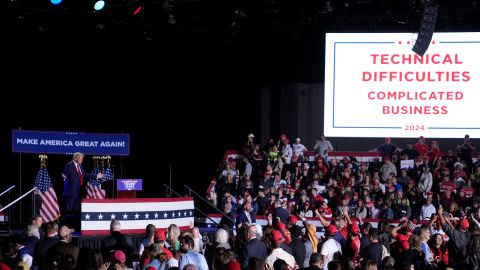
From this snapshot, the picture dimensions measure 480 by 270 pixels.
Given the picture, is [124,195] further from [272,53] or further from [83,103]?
[272,53]

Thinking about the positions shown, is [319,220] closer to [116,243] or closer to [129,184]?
[129,184]

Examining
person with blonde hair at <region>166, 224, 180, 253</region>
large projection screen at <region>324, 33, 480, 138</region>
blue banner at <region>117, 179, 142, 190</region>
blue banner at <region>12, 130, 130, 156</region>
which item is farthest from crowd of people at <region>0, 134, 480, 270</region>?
blue banner at <region>12, 130, 130, 156</region>

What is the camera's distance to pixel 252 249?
15.6 meters

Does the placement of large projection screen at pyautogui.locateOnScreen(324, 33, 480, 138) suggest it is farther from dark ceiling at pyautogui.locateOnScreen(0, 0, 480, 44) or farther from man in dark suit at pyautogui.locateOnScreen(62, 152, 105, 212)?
man in dark suit at pyautogui.locateOnScreen(62, 152, 105, 212)

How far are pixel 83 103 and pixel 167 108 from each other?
3391 millimetres

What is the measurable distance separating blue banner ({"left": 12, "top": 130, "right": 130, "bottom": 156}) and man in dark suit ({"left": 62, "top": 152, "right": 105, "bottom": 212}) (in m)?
4.89

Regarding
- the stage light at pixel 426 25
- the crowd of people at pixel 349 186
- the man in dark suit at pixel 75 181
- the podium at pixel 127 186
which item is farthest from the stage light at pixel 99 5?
the stage light at pixel 426 25

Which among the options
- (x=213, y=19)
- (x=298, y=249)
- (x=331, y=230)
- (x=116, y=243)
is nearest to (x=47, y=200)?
(x=116, y=243)

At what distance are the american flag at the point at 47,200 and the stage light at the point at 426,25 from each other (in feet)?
30.1

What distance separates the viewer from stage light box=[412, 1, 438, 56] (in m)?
25.4

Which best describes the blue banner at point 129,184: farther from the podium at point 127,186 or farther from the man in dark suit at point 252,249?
the man in dark suit at point 252,249

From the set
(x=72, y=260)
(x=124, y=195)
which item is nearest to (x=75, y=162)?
(x=124, y=195)

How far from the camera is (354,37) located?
1217 inches

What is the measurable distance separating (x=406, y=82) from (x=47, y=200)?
40.3 feet
